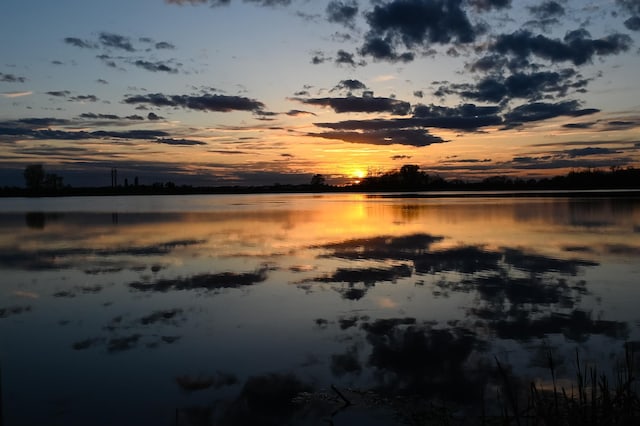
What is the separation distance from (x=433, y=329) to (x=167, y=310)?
4809 millimetres

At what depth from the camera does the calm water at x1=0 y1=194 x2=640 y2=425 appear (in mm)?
5980

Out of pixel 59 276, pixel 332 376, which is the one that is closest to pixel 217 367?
pixel 332 376

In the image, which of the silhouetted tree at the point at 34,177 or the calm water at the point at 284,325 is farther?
the silhouetted tree at the point at 34,177

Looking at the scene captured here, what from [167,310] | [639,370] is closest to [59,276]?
[167,310]

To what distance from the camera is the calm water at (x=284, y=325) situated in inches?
235

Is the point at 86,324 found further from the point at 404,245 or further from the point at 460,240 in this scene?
the point at 460,240

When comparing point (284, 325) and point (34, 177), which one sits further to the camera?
point (34, 177)

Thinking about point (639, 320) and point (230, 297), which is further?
point (230, 297)

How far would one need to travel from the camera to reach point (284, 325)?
8883 millimetres

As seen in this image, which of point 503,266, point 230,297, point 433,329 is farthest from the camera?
point 503,266

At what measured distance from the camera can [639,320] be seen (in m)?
8.65

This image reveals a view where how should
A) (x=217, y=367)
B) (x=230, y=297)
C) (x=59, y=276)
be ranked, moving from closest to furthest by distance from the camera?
Result: 1. (x=217, y=367)
2. (x=230, y=297)
3. (x=59, y=276)

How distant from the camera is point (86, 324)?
29.4 feet

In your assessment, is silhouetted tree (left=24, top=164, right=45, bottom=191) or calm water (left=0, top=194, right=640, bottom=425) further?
silhouetted tree (left=24, top=164, right=45, bottom=191)
